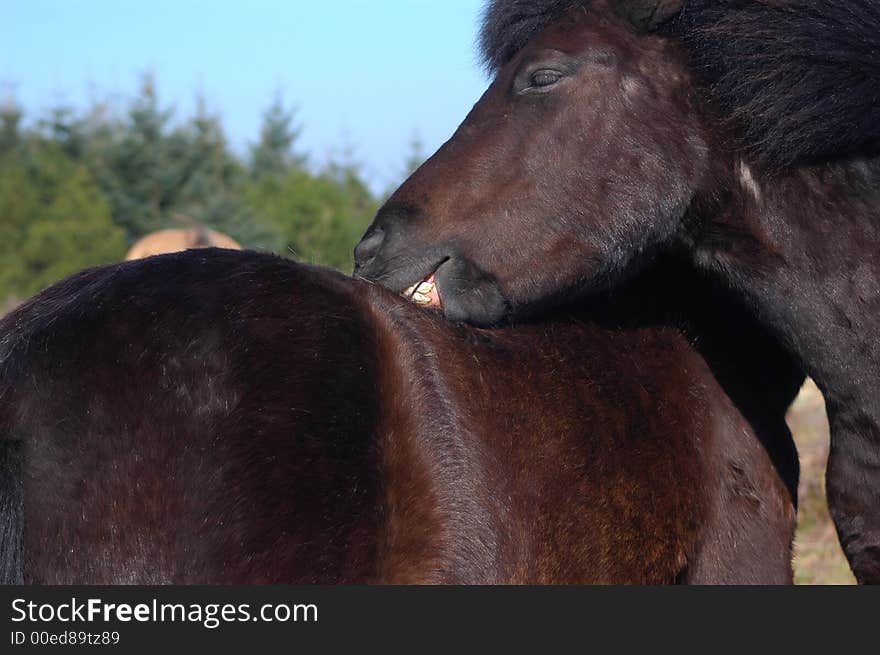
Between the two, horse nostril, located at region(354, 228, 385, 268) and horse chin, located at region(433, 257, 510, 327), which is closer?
horse chin, located at region(433, 257, 510, 327)

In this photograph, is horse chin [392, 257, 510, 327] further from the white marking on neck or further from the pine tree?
the pine tree

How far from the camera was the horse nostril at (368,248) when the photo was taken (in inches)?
128

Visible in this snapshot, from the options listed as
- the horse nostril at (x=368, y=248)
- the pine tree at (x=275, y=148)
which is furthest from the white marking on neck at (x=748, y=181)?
the pine tree at (x=275, y=148)

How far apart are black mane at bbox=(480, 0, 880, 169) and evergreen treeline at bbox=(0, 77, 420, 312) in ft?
52.3

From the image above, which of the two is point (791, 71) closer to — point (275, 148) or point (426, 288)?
point (426, 288)

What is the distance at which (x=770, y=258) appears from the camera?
10.3ft

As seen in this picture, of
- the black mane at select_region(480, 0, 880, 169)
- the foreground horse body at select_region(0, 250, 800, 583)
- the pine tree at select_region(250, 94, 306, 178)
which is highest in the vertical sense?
the black mane at select_region(480, 0, 880, 169)

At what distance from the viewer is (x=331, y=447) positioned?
95.1 inches

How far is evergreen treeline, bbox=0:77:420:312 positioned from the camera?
22156 millimetres

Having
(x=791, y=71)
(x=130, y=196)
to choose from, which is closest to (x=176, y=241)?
(x=791, y=71)

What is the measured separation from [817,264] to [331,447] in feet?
5.18

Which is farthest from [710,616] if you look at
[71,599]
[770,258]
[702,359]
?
[71,599]

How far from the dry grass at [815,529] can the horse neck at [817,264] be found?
9.30 feet

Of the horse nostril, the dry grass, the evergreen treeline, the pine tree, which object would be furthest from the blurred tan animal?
the pine tree
